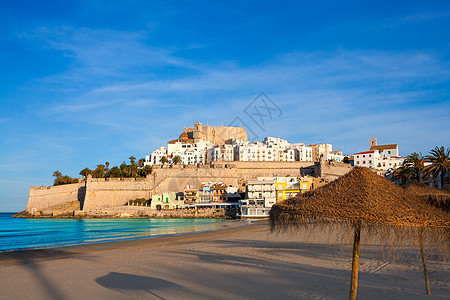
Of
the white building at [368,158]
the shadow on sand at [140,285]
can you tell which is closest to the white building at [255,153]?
the white building at [368,158]

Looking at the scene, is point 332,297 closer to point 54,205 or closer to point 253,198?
point 253,198

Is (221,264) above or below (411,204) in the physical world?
below

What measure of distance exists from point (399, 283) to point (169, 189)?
68418 millimetres

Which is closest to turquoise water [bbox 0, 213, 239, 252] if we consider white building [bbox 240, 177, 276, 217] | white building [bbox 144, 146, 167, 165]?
white building [bbox 240, 177, 276, 217]

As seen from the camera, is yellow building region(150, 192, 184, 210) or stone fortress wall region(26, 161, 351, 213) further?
stone fortress wall region(26, 161, 351, 213)

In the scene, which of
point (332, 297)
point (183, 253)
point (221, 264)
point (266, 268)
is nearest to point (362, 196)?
point (332, 297)

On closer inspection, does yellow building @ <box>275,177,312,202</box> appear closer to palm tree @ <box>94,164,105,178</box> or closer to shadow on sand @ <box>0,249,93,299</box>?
shadow on sand @ <box>0,249,93,299</box>

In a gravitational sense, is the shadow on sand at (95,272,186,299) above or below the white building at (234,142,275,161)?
below

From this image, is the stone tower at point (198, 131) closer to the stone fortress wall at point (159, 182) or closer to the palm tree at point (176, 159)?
the palm tree at point (176, 159)

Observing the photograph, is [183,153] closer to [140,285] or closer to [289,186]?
[289,186]

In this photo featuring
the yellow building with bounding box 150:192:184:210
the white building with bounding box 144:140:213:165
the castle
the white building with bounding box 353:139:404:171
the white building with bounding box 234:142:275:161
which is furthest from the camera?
the castle

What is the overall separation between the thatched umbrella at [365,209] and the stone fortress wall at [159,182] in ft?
230

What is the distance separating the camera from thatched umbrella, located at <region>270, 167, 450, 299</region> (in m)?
6.00

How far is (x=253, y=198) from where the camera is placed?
58.7 metres
